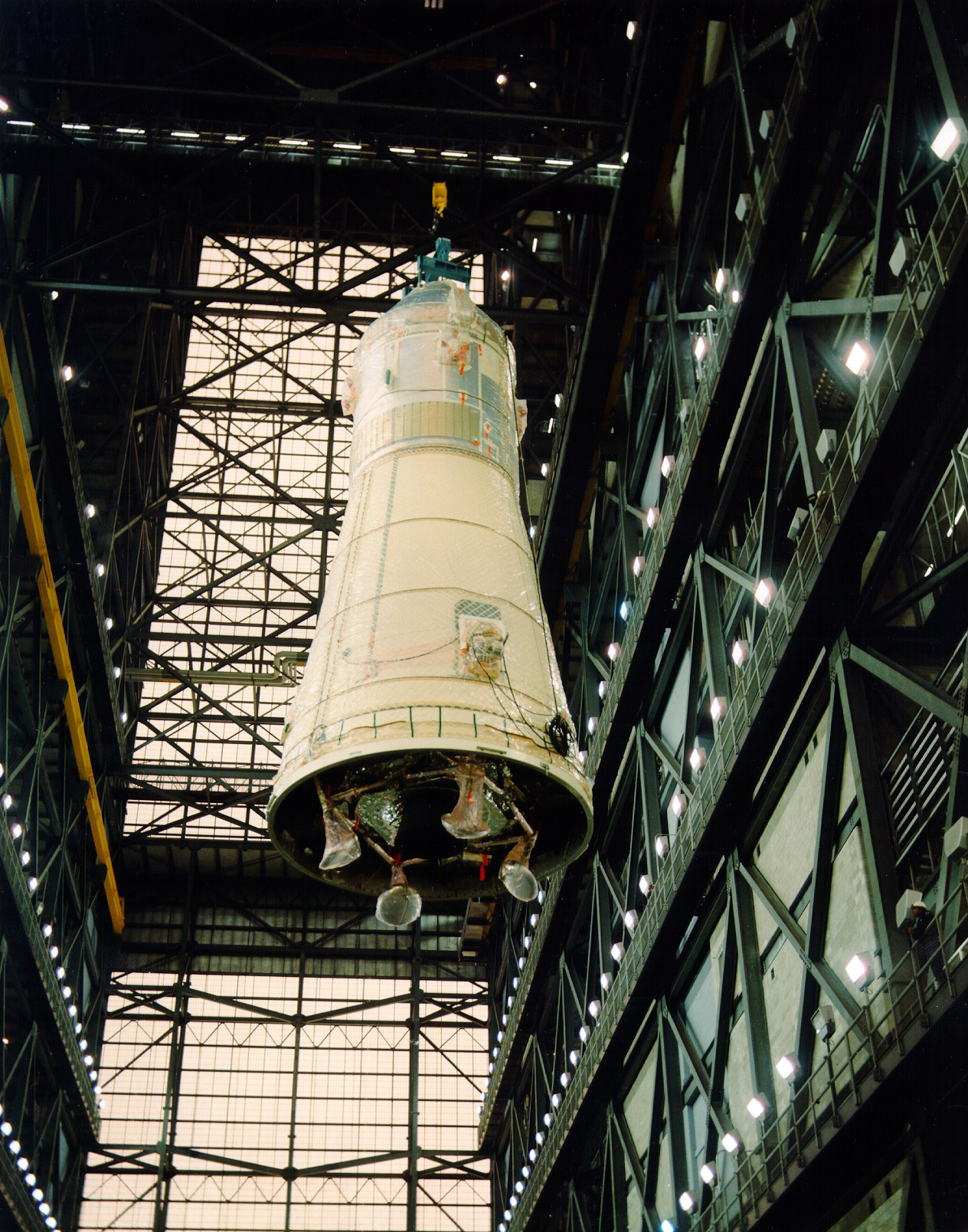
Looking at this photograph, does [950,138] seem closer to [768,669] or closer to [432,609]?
[768,669]

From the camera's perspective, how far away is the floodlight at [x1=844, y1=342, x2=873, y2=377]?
18234 millimetres

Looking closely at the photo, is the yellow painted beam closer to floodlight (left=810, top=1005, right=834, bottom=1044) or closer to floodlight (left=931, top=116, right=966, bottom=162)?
floodlight (left=931, top=116, right=966, bottom=162)

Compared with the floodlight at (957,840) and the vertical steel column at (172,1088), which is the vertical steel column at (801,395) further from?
the vertical steel column at (172,1088)

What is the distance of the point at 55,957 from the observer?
37.2 meters

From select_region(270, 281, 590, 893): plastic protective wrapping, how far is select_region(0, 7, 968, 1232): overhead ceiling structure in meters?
4.93

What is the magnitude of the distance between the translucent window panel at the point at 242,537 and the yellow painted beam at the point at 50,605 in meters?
4.81

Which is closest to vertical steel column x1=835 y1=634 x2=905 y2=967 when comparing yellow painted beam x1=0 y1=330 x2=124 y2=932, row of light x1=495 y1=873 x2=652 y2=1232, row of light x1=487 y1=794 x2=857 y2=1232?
row of light x1=487 y1=794 x2=857 y2=1232

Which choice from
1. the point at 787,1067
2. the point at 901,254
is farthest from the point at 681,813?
the point at 901,254

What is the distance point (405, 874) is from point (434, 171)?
1823 centimetres

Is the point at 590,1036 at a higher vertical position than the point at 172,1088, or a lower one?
lower

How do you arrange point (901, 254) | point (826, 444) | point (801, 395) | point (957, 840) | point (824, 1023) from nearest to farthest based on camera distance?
point (957, 840)
point (824, 1023)
point (901, 254)
point (826, 444)
point (801, 395)

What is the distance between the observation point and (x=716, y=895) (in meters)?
24.2

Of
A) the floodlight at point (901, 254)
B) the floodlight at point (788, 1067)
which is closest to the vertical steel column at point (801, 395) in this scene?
the floodlight at point (901, 254)

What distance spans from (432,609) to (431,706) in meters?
1.49
